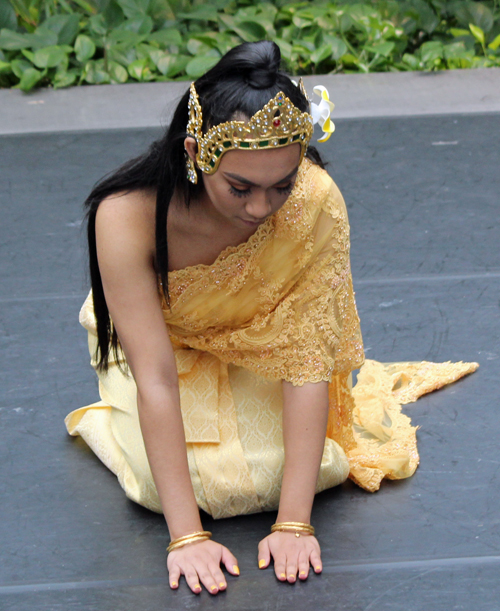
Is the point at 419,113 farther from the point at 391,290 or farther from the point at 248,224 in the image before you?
the point at 248,224

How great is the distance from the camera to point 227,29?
4059 millimetres

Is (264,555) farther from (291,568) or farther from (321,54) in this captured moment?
(321,54)

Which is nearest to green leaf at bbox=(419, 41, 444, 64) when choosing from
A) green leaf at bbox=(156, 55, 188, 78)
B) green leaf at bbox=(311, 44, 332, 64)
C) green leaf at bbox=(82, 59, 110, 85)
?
green leaf at bbox=(311, 44, 332, 64)

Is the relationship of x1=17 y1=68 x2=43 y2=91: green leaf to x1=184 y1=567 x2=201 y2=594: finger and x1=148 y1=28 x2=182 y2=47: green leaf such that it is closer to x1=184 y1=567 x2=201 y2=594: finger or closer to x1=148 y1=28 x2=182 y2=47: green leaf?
x1=148 y1=28 x2=182 y2=47: green leaf

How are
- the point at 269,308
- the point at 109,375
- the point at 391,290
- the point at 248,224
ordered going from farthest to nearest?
the point at 391,290 < the point at 109,375 < the point at 269,308 < the point at 248,224

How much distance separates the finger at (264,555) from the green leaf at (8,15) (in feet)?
10.8

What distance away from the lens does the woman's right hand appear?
1.34 metres

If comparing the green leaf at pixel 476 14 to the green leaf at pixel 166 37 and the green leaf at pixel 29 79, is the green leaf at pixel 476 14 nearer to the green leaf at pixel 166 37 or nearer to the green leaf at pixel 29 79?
the green leaf at pixel 166 37

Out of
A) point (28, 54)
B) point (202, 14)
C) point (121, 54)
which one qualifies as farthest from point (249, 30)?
point (28, 54)

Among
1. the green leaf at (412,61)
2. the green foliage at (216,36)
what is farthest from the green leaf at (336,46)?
the green leaf at (412,61)

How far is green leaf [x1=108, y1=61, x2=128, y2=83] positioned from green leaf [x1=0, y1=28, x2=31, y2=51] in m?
0.38

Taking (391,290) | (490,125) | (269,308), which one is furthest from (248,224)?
(490,125)

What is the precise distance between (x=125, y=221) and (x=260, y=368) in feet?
1.21

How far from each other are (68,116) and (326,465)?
7.77ft
